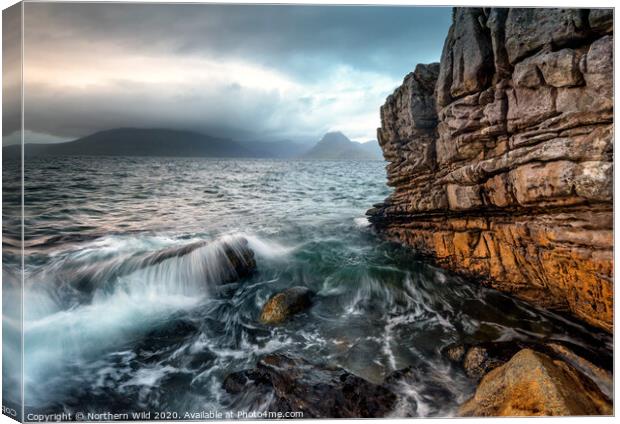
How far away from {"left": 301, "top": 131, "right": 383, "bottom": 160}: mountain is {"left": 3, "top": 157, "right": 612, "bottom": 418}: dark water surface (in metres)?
1.16

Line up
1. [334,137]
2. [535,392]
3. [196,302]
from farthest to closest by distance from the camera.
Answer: [334,137]
[196,302]
[535,392]

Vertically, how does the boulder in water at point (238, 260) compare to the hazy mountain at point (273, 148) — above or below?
below

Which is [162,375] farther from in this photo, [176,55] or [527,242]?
[527,242]

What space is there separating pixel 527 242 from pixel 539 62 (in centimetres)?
277

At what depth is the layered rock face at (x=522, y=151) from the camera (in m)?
4.48

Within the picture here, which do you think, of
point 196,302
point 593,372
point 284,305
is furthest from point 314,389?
point 593,372

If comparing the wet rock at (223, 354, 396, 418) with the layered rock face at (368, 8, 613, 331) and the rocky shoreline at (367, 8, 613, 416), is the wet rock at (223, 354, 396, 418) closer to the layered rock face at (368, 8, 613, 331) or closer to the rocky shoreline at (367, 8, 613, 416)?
the rocky shoreline at (367, 8, 613, 416)

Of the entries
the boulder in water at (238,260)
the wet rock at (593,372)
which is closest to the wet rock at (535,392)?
the wet rock at (593,372)

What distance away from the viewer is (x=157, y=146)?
251 inches

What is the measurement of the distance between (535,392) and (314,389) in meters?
2.63

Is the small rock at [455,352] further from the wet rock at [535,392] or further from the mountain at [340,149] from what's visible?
the mountain at [340,149]

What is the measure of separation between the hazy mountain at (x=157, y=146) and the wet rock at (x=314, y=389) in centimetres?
411

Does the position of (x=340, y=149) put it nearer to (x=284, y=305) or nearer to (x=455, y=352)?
(x=284, y=305)

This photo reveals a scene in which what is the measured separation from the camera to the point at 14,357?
4418 millimetres
